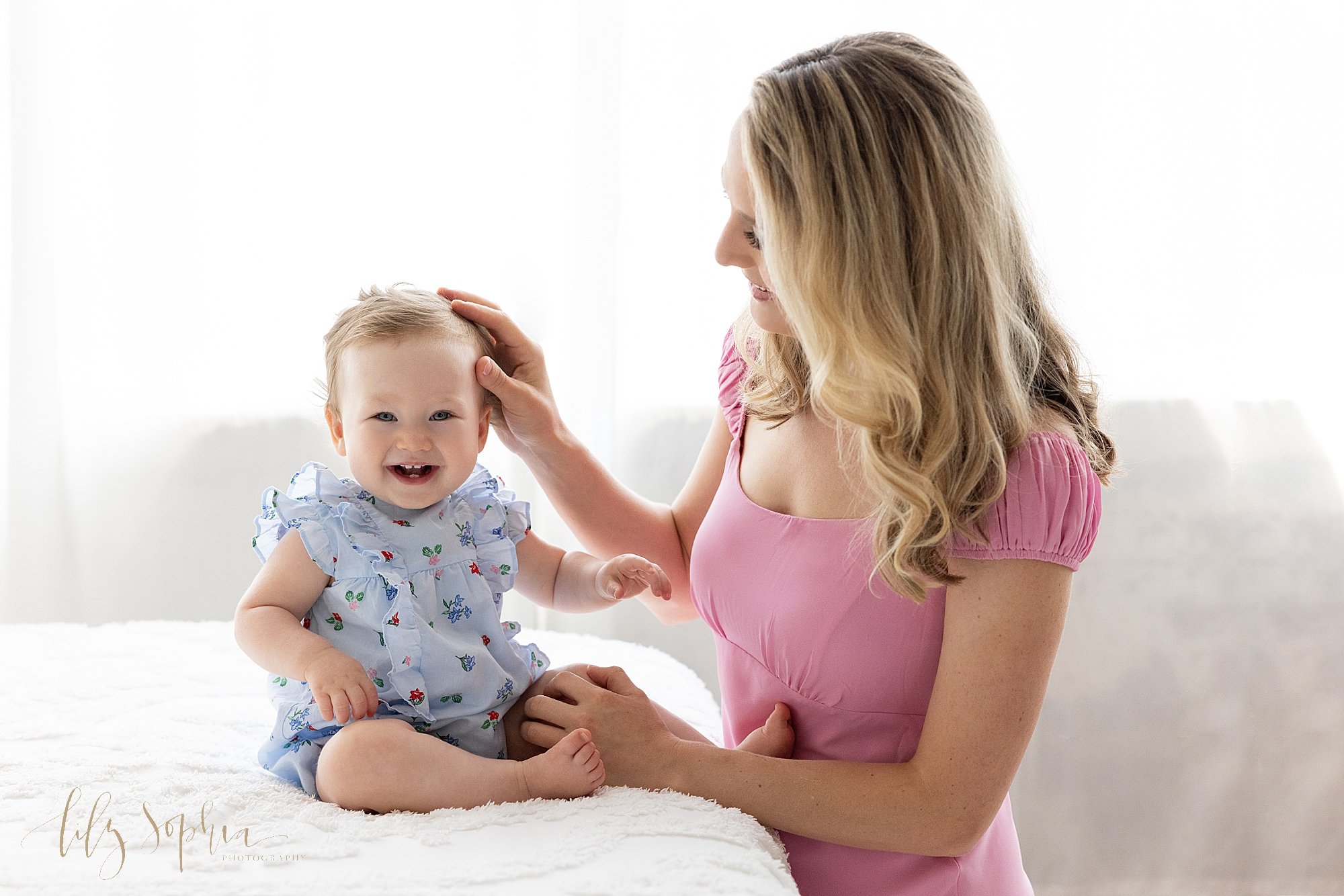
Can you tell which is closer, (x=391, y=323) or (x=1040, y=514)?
(x=1040, y=514)

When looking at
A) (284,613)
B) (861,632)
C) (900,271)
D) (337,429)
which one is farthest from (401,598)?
(900,271)

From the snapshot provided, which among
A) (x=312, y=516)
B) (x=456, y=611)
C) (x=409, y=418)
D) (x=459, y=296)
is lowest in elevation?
(x=456, y=611)

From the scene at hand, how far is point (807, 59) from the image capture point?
44.8 inches

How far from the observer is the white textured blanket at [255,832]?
3.01 ft

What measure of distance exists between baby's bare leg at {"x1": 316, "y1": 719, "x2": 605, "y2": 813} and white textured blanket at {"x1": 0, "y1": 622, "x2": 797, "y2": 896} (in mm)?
25

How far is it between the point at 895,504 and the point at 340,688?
0.58 meters

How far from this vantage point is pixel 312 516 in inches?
48.7

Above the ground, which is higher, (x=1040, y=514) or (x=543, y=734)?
(x=1040, y=514)

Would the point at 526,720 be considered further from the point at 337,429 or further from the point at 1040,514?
the point at 1040,514

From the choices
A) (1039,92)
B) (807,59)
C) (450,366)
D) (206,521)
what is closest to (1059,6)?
(1039,92)

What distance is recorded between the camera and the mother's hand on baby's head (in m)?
1.38

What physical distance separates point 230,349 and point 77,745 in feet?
3.77

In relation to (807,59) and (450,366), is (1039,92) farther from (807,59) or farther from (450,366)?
(450,366)

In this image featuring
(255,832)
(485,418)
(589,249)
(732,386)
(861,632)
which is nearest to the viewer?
(255,832)
